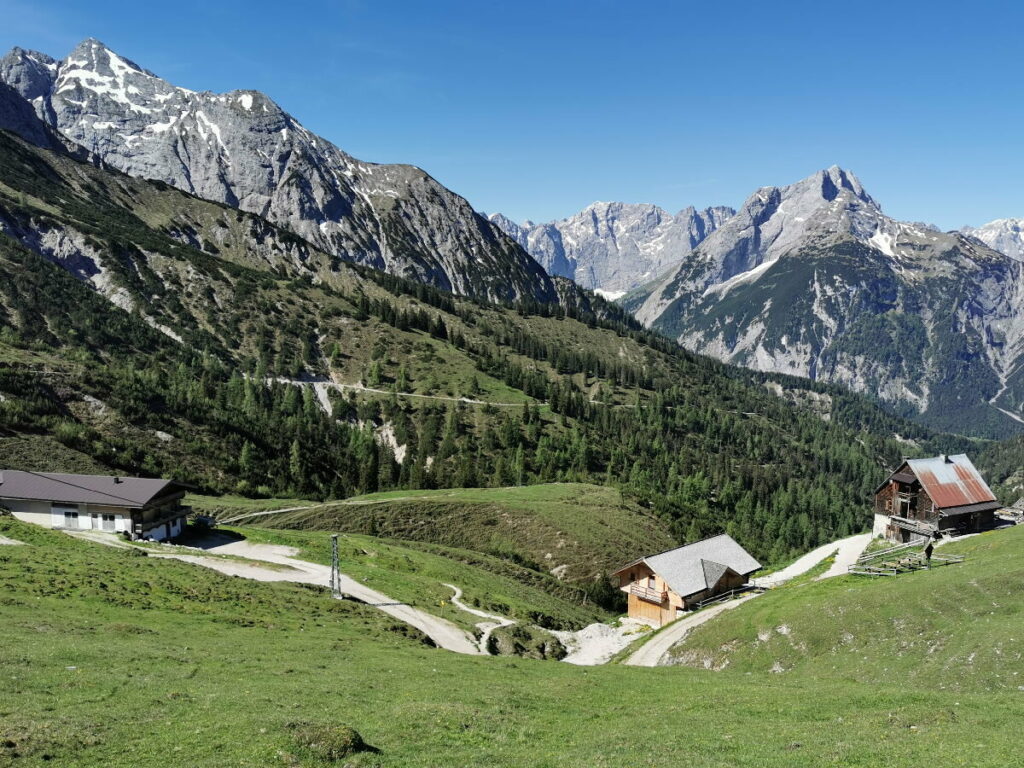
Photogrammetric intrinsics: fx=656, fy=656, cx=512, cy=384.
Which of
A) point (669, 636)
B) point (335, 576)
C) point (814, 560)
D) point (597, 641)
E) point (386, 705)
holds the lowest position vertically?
point (597, 641)

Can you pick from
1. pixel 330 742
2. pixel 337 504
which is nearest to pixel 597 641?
pixel 330 742

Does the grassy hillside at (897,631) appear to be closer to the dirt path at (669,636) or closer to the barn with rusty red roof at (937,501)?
the dirt path at (669,636)

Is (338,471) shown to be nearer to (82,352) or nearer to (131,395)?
(131,395)

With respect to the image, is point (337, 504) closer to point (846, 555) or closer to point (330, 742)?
point (846, 555)

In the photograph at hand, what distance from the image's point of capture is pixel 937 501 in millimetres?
73625

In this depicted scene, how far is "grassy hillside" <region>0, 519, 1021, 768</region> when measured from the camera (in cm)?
2089

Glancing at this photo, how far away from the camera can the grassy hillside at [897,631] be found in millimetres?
34969

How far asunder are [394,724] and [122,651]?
1639cm

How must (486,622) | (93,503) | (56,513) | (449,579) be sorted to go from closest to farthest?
1. (486,622)
2. (93,503)
3. (56,513)
4. (449,579)

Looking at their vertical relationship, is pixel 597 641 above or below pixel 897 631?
below

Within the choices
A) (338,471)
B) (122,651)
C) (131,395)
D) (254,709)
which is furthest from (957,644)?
(131,395)

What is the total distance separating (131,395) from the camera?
13475 centimetres

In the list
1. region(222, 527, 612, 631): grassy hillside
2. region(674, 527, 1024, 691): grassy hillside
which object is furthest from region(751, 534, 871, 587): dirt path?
region(222, 527, 612, 631): grassy hillside

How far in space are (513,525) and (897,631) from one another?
77.0 m
